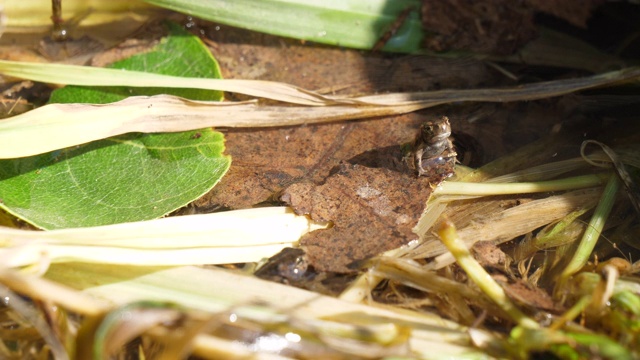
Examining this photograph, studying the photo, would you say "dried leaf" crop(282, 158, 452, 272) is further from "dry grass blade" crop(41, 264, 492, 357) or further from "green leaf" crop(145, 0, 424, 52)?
"green leaf" crop(145, 0, 424, 52)

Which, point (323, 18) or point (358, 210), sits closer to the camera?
point (358, 210)

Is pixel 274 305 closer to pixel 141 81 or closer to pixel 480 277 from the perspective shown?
pixel 480 277

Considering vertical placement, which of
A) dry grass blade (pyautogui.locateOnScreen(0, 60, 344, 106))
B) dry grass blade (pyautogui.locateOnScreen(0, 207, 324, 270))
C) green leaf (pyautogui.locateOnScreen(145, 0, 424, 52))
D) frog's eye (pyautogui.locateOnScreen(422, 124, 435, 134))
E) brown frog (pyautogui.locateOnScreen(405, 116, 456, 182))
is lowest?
dry grass blade (pyautogui.locateOnScreen(0, 207, 324, 270))

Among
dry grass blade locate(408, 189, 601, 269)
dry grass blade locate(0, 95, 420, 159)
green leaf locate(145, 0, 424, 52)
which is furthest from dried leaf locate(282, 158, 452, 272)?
green leaf locate(145, 0, 424, 52)

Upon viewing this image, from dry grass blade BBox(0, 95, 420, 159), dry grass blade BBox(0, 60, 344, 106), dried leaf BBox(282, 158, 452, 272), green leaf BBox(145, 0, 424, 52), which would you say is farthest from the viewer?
green leaf BBox(145, 0, 424, 52)

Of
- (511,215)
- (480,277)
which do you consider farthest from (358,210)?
(511,215)

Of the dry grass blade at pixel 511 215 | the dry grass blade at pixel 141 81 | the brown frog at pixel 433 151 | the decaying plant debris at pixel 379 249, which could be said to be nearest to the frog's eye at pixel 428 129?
the brown frog at pixel 433 151

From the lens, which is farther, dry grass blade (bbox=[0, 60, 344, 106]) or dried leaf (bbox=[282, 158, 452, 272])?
dry grass blade (bbox=[0, 60, 344, 106])
